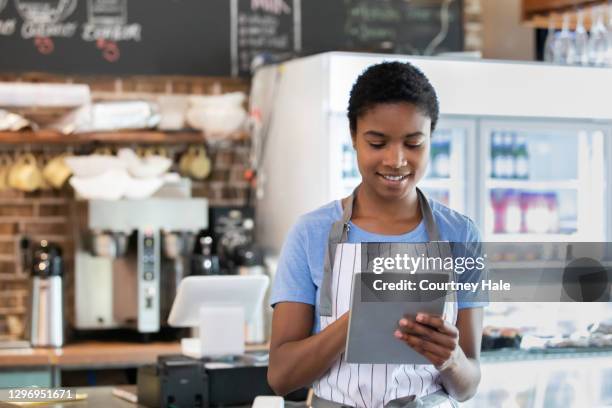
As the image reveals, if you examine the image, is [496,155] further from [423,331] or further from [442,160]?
[423,331]

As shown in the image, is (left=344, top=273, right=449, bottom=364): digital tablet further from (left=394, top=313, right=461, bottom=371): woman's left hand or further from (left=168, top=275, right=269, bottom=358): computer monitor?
(left=168, top=275, right=269, bottom=358): computer monitor

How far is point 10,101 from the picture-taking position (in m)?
4.80

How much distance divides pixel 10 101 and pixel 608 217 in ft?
9.56

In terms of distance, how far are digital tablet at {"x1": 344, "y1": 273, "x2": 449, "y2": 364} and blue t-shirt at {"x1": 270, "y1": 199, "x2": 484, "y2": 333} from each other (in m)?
0.27

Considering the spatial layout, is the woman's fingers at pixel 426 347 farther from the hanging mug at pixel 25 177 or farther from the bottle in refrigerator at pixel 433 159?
the hanging mug at pixel 25 177

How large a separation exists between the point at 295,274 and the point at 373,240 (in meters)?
0.16

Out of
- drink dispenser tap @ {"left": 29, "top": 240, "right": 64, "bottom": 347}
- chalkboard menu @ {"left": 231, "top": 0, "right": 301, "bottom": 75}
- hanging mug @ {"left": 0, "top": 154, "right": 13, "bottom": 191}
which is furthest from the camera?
chalkboard menu @ {"left": 231, "top": 0, "right": 301, "bottom": 75}

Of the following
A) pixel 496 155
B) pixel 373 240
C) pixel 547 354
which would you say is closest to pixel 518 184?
pixel 496 155

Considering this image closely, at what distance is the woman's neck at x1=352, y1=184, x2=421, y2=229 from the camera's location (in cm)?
216

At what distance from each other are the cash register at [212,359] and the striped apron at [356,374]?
0.98 metres

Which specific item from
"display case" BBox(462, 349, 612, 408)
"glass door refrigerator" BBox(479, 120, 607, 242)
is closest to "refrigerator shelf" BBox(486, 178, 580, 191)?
"glass door refrigerator" BBox(479, 120, 607, 242)

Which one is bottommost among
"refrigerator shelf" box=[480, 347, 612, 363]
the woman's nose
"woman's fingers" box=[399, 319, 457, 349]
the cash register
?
the cash register

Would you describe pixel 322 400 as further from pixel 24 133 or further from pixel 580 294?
pixel 24 133

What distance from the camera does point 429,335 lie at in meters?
1.84
